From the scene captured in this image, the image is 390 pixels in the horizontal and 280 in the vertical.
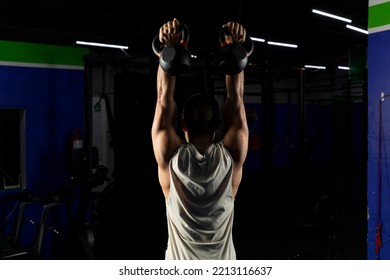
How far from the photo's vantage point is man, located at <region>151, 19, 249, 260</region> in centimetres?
100

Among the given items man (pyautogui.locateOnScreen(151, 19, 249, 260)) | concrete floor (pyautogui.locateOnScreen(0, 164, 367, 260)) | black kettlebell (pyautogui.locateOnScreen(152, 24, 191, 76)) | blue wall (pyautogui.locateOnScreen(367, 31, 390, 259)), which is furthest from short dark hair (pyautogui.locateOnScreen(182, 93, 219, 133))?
concrete floor (pyautogui.locateOnScreen(0, 164, 367, 260))

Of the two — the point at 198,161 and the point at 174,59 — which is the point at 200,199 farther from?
the point at 174,59

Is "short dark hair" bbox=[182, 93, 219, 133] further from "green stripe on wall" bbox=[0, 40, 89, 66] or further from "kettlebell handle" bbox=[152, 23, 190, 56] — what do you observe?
"green stripe on wall" bbox=[0, 40, 89, 66]

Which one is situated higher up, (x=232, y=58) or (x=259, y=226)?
(x=232, y=58)

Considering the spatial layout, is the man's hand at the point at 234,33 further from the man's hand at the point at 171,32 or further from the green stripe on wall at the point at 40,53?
the green stripe on wall at the point at 40,53

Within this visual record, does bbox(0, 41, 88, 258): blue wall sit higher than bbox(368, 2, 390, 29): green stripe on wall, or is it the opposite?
bbox(368, 2, 390, 29): green stripe on wall

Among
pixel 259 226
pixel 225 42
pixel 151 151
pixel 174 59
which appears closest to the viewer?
pixel 174 59

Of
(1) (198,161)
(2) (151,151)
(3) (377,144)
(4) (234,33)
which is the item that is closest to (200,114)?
(1) (198,161)

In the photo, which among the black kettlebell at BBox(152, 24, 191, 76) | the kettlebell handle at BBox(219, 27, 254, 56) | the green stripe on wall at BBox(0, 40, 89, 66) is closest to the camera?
the black kettlebell at BBox(152, 24, 191, 76)

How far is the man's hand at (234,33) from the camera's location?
3.33 ft

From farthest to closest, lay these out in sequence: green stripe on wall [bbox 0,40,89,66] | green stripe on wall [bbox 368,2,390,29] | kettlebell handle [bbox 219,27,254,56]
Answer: green stripe on wall [bbox 0,40,89,66]
green stripe on wall [bbox 368,2,390,29]
kettlebell handle [bbox 219,27,254,56]

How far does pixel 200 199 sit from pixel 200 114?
0.72ft

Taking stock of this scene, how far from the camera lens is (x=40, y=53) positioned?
262 cm

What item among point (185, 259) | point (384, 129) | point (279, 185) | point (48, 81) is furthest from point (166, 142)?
point (279, 185)
